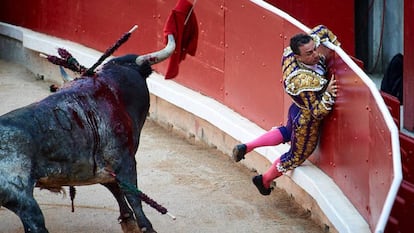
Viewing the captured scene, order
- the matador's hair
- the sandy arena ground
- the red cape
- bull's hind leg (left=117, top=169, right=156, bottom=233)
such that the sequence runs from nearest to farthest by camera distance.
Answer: bull's hind leg (left=117, top=169, right=156, bottom=233)
the matador's hair
the sandy arena ground
the red cape

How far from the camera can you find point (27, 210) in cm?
587

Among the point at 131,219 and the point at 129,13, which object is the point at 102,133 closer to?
the point at 131,219

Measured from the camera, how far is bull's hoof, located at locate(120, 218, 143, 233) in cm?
671

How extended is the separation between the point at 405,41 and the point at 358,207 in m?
2.00

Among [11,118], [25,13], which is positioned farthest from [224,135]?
[25,13]

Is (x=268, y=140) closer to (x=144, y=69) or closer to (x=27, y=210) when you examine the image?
(x=144, y=69)

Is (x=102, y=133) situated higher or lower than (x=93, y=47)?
higher

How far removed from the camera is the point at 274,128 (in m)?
7.32

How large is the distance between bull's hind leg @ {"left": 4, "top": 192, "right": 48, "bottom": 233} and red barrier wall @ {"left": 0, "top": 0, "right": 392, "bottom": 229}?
1.58m

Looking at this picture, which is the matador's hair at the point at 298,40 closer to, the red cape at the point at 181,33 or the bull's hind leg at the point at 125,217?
the red cape at the point at 181,33

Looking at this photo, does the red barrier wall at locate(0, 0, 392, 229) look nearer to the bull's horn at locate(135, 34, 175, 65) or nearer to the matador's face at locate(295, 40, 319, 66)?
the matador's face at locate(295, 40, 319, 66)

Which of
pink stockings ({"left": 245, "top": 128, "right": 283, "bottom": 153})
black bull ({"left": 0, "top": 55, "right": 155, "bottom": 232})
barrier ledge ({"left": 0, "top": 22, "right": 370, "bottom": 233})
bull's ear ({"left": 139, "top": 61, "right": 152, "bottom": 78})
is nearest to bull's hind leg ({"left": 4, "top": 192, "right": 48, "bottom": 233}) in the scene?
black bull ({"left": 0, "top": 55, "right": 155, "bottom": 232})

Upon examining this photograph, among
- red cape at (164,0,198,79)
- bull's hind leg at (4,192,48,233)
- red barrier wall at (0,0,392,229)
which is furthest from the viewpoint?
red cape at (164,0,198,79)

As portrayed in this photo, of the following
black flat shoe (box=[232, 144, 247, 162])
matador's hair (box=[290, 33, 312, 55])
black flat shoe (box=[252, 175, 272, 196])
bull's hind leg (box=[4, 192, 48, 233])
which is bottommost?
black flat shoe (box=[252, 175, 272, 196])
